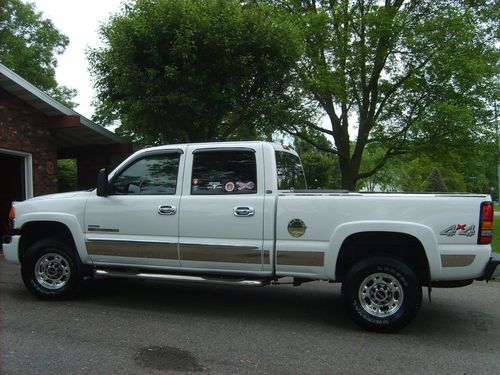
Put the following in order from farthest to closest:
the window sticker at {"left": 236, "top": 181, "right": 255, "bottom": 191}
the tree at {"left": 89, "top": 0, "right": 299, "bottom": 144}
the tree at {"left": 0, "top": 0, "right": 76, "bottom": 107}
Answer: the tree at {"left": 0, "top": 0, "right": 76, "bottom": 107}
the tree at {"left": 89, "top": 0, "right": 299, "bottom": 144}
the window sticker at {"left": 236, "top": 181, "right": 255, "bottom": 191}

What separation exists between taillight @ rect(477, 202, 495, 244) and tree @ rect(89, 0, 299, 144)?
6130mm

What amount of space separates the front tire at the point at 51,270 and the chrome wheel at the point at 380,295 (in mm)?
3563

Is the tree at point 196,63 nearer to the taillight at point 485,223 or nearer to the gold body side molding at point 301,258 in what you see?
the gold body side molding at point 301,258

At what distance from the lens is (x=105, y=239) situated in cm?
607

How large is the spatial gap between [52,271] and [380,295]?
413cm

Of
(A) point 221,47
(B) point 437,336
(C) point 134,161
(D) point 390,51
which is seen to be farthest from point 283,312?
(D) point 390,51

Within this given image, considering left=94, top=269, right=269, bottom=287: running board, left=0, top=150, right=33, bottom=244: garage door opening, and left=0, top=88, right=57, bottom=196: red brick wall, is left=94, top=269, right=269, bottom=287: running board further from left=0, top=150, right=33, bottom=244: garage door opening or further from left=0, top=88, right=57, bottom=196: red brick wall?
left=0, top=150, right=33, bottom=244: garage door opening

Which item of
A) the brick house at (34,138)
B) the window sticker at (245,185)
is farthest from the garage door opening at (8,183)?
the window sticker at (245,185)

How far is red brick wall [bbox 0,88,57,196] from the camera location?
10.9 m

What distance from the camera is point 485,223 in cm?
496

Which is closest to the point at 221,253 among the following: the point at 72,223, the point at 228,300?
the point at 228,300

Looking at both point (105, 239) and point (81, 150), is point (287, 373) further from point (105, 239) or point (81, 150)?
point (81, 150)

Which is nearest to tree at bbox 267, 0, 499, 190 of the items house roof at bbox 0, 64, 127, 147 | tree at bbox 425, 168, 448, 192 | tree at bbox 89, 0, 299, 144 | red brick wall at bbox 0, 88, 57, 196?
tree at bbox 89, 0, 299, 144

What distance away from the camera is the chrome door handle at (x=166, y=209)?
19.0 feet
